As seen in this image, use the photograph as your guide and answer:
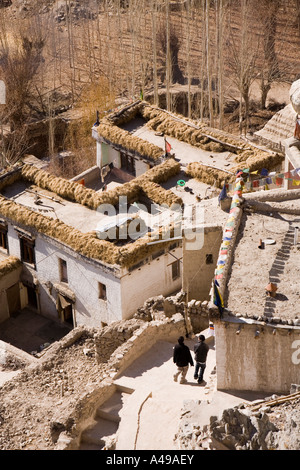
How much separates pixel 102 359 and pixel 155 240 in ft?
18.5

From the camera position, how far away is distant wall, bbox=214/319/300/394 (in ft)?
80.6

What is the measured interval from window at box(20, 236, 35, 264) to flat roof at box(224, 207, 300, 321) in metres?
12.4

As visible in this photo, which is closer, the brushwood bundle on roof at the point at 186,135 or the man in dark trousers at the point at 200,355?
the man in dark trousers at the point at 200,355

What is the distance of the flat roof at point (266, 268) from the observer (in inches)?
992

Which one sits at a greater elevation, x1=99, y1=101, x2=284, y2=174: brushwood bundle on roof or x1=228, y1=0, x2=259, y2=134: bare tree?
x1=99, y1=101, x2=284, y2=174: brushwood bundle on roof

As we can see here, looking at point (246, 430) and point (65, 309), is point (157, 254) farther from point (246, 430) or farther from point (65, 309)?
point (246, 430)

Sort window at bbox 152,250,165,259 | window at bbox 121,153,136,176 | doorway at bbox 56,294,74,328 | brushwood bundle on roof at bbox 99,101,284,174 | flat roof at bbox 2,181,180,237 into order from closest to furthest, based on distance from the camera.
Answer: window at bbox 152,250,165,259, flat roof at bbox 2,181,180,237, doorway at bbox 56,294,74,328, brushwood bundle on roof at bbox 99,101,284,174, window at bbox 121,153,136,176

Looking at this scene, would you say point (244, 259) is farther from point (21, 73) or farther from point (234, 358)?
point (21, 73)

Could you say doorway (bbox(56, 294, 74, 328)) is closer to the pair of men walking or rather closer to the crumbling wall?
the crumbling wall

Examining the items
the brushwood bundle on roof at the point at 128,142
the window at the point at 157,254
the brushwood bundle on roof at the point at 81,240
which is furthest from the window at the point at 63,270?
the brushwood bundle on roof at the point at 128,142

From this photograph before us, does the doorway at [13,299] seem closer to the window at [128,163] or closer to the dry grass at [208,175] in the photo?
the window at [128,163]

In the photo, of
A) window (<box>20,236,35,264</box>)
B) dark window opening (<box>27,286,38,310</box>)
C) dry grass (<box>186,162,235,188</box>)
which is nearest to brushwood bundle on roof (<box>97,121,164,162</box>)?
dry grass (<box>186,162,235,188</box>)

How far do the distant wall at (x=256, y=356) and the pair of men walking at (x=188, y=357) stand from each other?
113cm

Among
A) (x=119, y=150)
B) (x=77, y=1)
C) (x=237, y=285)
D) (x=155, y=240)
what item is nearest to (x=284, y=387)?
(x=237, y=285)
